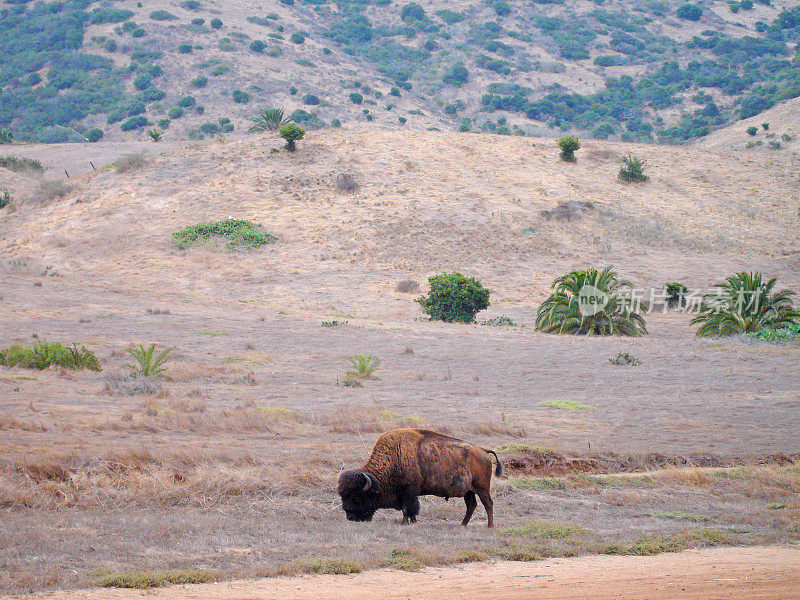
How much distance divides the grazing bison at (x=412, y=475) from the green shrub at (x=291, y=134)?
4022 centimetres

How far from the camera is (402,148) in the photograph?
1901 inches

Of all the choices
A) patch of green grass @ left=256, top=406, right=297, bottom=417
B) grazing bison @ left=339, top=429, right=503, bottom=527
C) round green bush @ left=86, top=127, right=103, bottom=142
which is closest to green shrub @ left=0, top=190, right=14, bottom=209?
round green bush @ left=86, top=127, right=103, bottom=142

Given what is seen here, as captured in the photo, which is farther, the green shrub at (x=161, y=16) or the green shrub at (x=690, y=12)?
the green shrub at (x=690, y=12)

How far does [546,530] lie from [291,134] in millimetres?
40940

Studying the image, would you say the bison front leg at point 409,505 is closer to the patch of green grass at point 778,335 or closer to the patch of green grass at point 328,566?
the patch of green grass at point 328,566

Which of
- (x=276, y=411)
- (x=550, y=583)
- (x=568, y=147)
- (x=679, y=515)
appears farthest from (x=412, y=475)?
(x=568, y=147)

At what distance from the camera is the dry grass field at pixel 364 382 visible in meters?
7.32

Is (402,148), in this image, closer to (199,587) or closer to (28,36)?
(199,587)

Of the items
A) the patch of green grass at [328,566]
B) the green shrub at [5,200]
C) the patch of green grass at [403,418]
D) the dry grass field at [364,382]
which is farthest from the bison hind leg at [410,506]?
the green shrub at [5,200]

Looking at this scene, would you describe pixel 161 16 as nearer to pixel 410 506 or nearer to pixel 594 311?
pixel 594 311

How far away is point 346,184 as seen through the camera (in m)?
43.6

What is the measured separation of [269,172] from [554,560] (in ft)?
132

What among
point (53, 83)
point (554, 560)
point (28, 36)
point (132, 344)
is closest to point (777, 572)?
point (554, 560)

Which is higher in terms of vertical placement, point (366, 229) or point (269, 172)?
point (269, 172)
